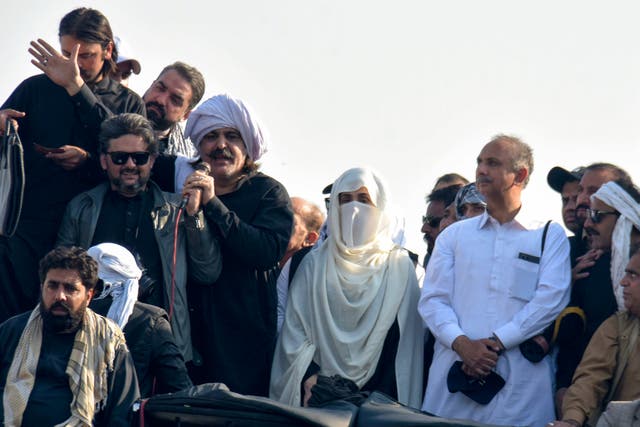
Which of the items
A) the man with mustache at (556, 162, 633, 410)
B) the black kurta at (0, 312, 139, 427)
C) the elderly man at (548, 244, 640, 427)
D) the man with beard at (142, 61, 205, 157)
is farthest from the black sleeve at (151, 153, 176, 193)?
the elderly man at (548, 244, 640, 427)

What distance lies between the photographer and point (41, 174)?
9680mm

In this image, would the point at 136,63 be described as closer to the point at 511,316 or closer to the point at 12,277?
the point at 12,277

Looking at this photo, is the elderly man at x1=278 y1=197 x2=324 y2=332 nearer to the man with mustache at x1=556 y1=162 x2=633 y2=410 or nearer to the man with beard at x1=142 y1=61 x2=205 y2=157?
the man with beard at x1=142 y1=61 x2=205 y2=157

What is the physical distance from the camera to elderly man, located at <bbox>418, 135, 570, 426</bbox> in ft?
29.7

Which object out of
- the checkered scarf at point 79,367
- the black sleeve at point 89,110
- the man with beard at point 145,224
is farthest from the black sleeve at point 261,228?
the checkered scarf at point 79,367

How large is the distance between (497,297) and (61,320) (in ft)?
8.41

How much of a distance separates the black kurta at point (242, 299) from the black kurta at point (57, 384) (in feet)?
3.21

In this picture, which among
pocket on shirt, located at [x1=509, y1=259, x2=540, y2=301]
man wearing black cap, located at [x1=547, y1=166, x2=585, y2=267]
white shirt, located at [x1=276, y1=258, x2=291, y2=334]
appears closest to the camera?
pocket on shirt, located at [x1=509, y1=259, x2=540, y2=301]

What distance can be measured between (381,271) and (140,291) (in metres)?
1.58

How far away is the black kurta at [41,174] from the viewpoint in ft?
31.1

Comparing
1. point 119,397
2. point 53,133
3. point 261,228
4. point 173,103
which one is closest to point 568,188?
point 261,228

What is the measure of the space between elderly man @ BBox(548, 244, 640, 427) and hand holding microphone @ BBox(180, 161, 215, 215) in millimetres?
2422

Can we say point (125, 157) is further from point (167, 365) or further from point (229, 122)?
point (167, 365)

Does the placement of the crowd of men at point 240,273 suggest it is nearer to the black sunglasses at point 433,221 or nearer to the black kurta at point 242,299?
the black kurta at point 242,299
